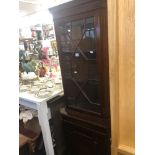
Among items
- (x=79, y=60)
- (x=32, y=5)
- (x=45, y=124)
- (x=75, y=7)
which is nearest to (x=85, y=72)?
(x=79, y=60)

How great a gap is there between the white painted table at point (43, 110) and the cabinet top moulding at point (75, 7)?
82cm

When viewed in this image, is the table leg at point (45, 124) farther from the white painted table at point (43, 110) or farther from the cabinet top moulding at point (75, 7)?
the cabinet top moulding at point (75, 7)

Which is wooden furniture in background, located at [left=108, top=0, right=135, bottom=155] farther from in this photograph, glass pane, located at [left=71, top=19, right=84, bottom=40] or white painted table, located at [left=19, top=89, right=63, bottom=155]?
white painted table, located at [left=19, top=89, right=63, bottom=155]

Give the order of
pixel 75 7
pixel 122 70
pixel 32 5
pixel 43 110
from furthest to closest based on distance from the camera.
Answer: pixel 32 5 < pixel 43 110 < pixel 75 7 < pixel 122 70

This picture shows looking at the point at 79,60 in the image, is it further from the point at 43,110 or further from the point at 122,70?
the point at 122,70

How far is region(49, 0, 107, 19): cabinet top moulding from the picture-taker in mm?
1156

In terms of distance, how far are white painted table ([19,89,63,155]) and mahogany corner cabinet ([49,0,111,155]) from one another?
6.9 inches

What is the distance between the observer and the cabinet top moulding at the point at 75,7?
1156 mm

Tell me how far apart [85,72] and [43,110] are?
1.96 ft

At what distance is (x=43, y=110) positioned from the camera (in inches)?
66.7

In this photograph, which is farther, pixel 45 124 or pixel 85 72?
pixel 45 124
